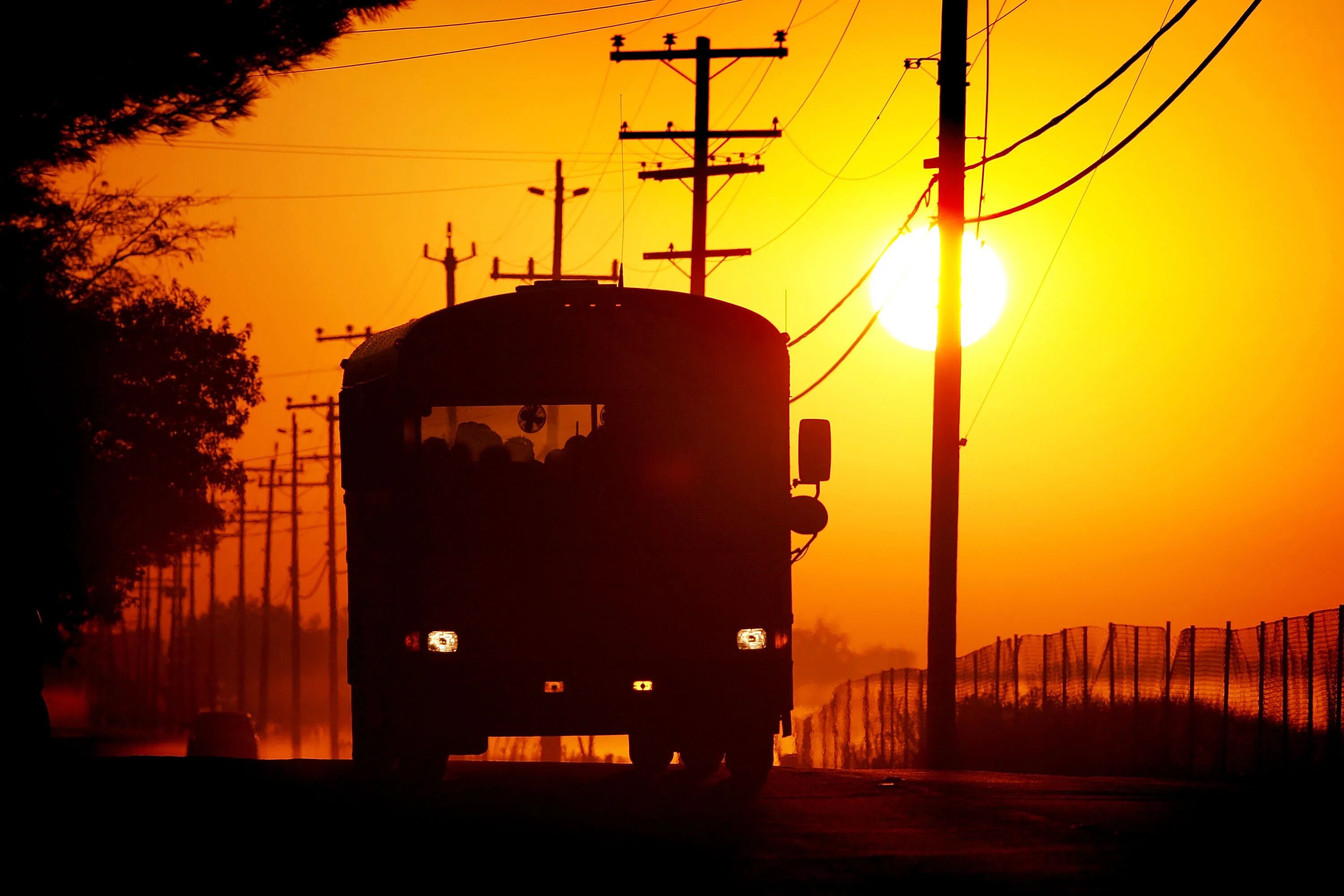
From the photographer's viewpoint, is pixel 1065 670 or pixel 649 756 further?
pixel 1065 670

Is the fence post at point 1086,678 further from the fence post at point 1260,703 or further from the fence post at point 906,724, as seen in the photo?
the fence post at point 906,724

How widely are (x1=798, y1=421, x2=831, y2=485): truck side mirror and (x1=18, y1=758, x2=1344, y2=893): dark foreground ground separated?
224 centimetres

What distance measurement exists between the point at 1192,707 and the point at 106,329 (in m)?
19.0

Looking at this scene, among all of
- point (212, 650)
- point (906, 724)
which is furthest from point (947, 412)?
point (212, 650)

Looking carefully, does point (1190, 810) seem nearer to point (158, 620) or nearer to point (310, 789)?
point (310, 789)

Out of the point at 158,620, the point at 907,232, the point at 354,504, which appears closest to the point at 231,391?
the point at 907,232

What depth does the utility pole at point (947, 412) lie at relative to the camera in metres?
21.3

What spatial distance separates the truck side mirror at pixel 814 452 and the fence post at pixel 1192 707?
36.3 ft

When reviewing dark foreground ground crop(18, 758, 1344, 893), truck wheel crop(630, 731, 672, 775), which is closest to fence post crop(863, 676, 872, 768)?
truck wheel crop(630, 731, 672, 775)

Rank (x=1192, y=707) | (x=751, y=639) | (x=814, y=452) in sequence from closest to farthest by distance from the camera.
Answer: (x=751, y=639) < (x=814, y=452) < (x=1192, y=707)

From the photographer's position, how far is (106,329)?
105 ft

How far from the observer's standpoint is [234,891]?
8789mm

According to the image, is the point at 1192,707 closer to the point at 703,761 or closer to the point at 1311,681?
the point at 1311,681

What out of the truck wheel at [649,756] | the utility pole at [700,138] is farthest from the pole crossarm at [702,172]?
the truck wheel at [649,756]
